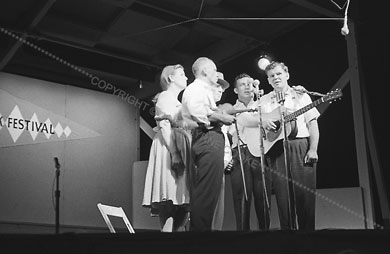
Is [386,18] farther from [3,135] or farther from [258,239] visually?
[3,135]

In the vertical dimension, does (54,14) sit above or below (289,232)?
above

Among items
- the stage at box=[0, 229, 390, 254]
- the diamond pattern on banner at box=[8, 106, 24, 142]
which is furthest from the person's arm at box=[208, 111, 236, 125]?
the diamond pattern on banner at box=[8, 106, 24, 142]

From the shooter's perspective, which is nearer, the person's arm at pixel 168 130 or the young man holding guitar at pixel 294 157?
the young man holding guitar at pixel 294 157

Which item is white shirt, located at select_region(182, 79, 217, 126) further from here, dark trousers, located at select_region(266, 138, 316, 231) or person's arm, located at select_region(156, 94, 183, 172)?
dark trousers, located at select_region(266, 138, 316, 231)

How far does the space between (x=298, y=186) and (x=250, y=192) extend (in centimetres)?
32

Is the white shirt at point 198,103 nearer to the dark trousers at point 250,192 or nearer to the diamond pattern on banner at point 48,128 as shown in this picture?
the dark trousers at point 250,192

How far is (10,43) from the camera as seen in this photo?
381 cm

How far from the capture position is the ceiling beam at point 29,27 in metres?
3.77

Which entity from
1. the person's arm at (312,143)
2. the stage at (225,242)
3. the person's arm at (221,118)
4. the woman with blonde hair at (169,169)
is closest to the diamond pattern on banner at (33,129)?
the woman with blonde hair at (169,169)

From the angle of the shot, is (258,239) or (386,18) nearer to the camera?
(258,239)

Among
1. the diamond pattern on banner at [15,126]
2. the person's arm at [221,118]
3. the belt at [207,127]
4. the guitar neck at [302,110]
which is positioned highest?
the diamond pattern on banner at [15,126]

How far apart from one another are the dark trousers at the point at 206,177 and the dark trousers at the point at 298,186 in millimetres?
512

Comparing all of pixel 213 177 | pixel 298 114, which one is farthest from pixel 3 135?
pixel 298 114

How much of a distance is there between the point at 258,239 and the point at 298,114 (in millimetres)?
1331
